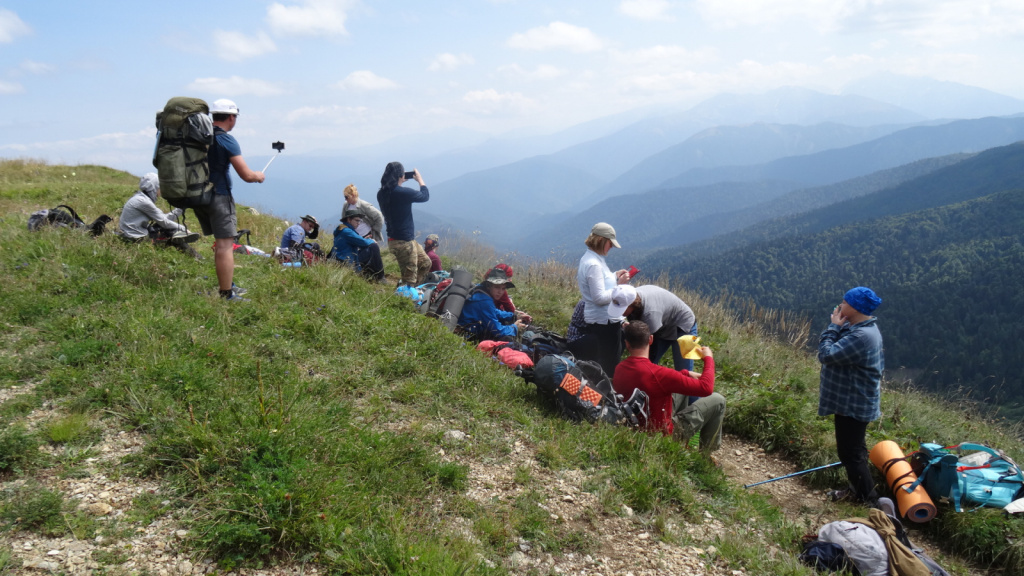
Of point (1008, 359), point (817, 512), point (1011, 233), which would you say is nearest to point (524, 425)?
point (817, 512)

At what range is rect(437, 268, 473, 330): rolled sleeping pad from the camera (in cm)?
647

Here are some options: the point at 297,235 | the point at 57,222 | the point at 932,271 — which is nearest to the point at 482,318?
the point at 297,235

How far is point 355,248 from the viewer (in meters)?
8.21

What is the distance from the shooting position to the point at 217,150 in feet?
16.1

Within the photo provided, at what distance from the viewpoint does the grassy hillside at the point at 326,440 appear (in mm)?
2459

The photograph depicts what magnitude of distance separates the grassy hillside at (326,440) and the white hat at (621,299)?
1315mm

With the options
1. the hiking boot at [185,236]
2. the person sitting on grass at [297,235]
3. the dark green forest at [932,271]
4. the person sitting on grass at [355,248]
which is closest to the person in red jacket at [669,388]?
the person sitting on grass at [355,248]

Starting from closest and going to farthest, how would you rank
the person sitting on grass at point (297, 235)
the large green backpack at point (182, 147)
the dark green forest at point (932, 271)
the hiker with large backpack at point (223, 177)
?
the large green backpack at point (182, 147)
the hiker with large backpack at point (223, 177)
the person sitting on grass at point (297, 235)
the dark green forest at point (932, 271)

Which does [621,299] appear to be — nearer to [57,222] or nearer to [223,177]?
[223,177]

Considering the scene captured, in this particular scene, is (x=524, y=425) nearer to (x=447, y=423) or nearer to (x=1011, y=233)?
(x=447, y=423)

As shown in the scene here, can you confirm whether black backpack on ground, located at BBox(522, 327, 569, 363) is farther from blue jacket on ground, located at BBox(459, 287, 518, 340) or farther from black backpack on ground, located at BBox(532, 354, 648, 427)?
black backpack on ground, located at BBox(532, 354, 648, 427)

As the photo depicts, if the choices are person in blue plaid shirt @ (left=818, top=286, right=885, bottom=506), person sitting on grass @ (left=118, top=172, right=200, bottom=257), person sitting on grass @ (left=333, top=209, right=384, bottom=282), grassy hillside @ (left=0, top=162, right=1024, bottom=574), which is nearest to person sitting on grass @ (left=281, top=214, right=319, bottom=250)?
person sitting on grass @ (left=333, top=209, right=384, bottom=282)

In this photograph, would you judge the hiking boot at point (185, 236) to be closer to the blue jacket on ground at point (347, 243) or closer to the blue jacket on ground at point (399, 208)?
the blue jacket on ground at point (347, 243)

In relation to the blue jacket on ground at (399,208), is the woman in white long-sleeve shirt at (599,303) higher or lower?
lower
